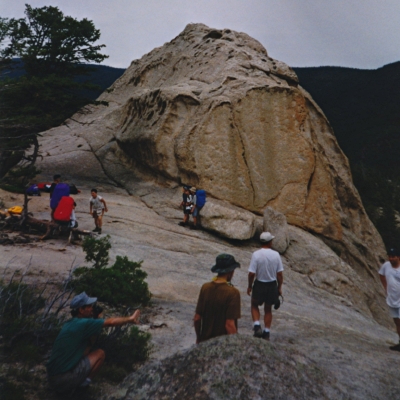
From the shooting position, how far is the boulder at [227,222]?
16.9 metres

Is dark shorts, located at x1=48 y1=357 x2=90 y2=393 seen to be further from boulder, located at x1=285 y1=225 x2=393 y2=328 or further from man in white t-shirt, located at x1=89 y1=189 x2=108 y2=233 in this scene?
boulder, located at x1=285 y1=225 x2=393 y2=328

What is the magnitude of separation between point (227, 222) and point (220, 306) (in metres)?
12.1

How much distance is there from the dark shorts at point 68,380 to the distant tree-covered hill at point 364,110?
62.3m

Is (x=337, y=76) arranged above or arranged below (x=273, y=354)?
above

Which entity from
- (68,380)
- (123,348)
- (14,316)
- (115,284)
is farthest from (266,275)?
(14,316)

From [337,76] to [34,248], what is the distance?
82.2 m

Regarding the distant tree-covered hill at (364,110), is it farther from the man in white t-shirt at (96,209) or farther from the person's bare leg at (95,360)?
the person's bare leg at (95,360)

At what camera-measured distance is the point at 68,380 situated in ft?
14.7

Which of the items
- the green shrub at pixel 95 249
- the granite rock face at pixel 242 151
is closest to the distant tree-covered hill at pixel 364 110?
the granite rock face at pixel 242 151

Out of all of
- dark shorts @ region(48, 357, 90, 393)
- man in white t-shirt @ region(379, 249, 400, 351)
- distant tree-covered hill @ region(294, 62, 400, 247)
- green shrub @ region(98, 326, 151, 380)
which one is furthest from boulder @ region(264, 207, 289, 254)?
distant tree-covered hill @ region(294, 62, 400, 247)

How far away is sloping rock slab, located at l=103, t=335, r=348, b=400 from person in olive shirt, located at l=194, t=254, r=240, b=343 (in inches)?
33.1

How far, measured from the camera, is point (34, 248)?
1137 cm

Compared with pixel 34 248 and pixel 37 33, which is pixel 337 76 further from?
pixel 34 248

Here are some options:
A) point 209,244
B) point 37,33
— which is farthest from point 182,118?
point 37,33
